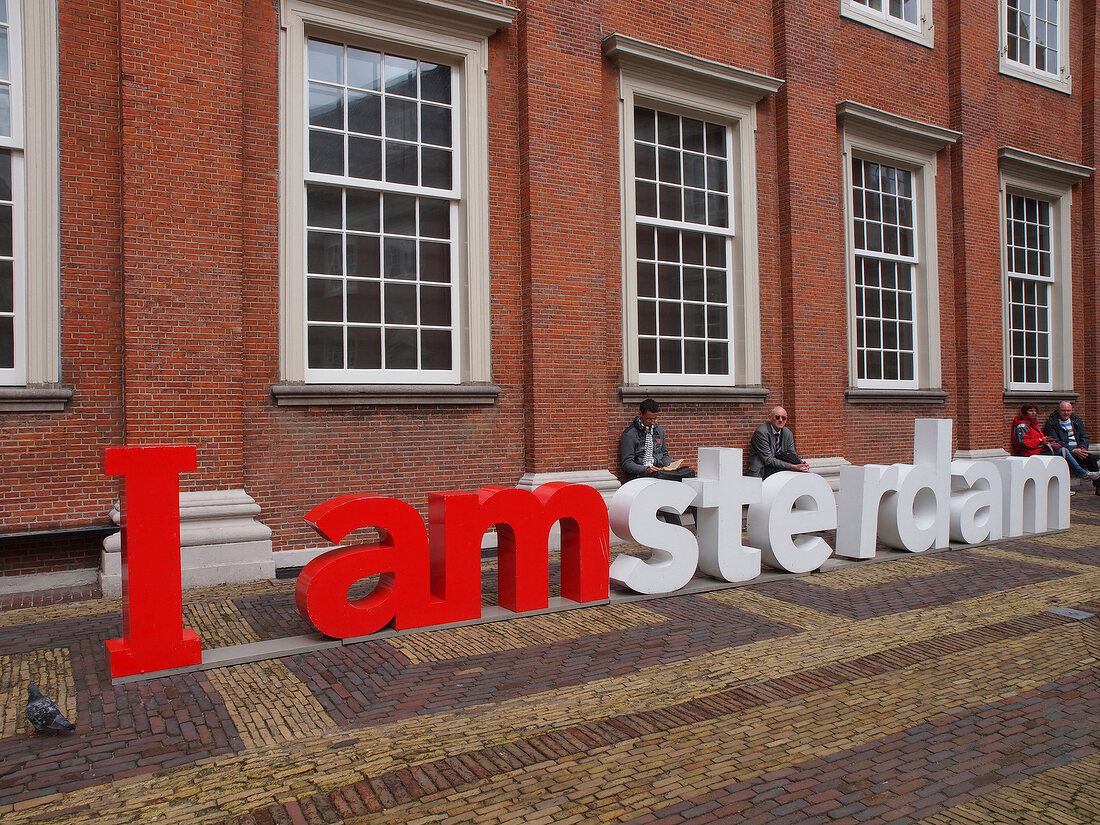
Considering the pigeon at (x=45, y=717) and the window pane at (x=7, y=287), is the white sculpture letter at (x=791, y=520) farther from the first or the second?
the window pane at (x=7, y=287)

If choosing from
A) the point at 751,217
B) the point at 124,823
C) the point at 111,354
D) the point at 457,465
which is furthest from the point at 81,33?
the point at 751,217

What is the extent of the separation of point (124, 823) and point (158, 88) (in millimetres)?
6354

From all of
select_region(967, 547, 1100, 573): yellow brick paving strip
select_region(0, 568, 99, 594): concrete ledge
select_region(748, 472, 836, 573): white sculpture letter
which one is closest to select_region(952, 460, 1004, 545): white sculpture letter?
select_region(967, 547, 1100, 573): yellow brick paving strip

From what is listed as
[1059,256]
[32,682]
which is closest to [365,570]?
[32,682]

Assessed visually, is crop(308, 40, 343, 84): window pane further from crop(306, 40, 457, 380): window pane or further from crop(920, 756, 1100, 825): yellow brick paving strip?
crop(920, 756, 1100, 825): yellow brick paving strip

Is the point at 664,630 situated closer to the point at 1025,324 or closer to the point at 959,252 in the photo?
the point at 959,252

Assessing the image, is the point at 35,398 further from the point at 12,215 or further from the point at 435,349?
the point at 435,349

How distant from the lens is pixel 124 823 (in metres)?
3.21

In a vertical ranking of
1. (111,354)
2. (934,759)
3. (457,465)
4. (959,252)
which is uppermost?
(959,252)

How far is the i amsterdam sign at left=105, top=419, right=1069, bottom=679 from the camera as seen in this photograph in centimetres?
495

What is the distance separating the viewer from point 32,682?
4824 millimetres

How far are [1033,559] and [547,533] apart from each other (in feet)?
17.6

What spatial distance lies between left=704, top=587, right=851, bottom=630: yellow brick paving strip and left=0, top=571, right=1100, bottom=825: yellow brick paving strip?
17 centimetres

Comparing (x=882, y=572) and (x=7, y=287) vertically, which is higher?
(x=7, y=287)
